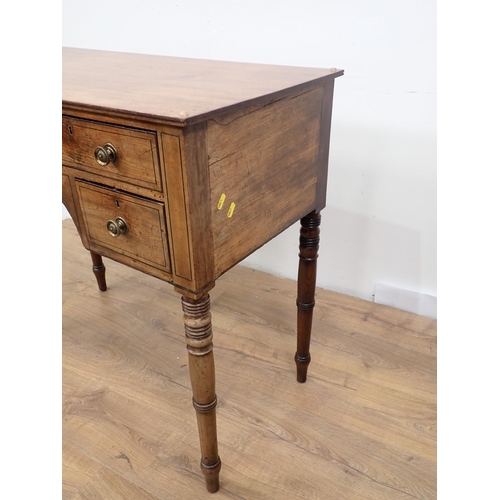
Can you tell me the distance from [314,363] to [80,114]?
1014 mm

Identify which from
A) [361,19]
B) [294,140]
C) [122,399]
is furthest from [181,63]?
[122,399]

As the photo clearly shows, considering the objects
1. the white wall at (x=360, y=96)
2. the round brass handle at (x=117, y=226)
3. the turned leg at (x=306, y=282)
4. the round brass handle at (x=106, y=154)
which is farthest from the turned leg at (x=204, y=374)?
the white wall at (x=360, y=96)

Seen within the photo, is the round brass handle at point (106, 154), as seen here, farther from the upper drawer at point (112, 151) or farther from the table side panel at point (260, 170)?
the table side panel at point (260, 170)

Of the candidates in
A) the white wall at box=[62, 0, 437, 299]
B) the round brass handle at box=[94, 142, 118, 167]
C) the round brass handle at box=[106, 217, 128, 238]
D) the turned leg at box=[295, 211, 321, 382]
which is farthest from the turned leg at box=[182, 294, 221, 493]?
A: the white wall at box=[62, 0, 437, 299]

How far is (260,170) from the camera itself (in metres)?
0.96

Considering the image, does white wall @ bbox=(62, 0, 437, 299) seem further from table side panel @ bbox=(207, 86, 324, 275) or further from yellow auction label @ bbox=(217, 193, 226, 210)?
yellow auction label @ bbox=(217, 193, 226, 210)

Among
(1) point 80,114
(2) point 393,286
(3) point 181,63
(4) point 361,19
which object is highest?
(4) point 361,19

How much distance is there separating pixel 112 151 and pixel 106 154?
0.5 inches

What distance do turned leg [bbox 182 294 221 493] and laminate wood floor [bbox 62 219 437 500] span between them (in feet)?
0.29

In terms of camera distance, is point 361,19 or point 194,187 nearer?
point 194,187

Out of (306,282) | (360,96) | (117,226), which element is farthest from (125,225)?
(360,96)

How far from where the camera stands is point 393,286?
175 cm

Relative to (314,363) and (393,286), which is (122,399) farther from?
(393,286)

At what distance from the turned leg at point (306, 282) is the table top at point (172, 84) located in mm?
358
